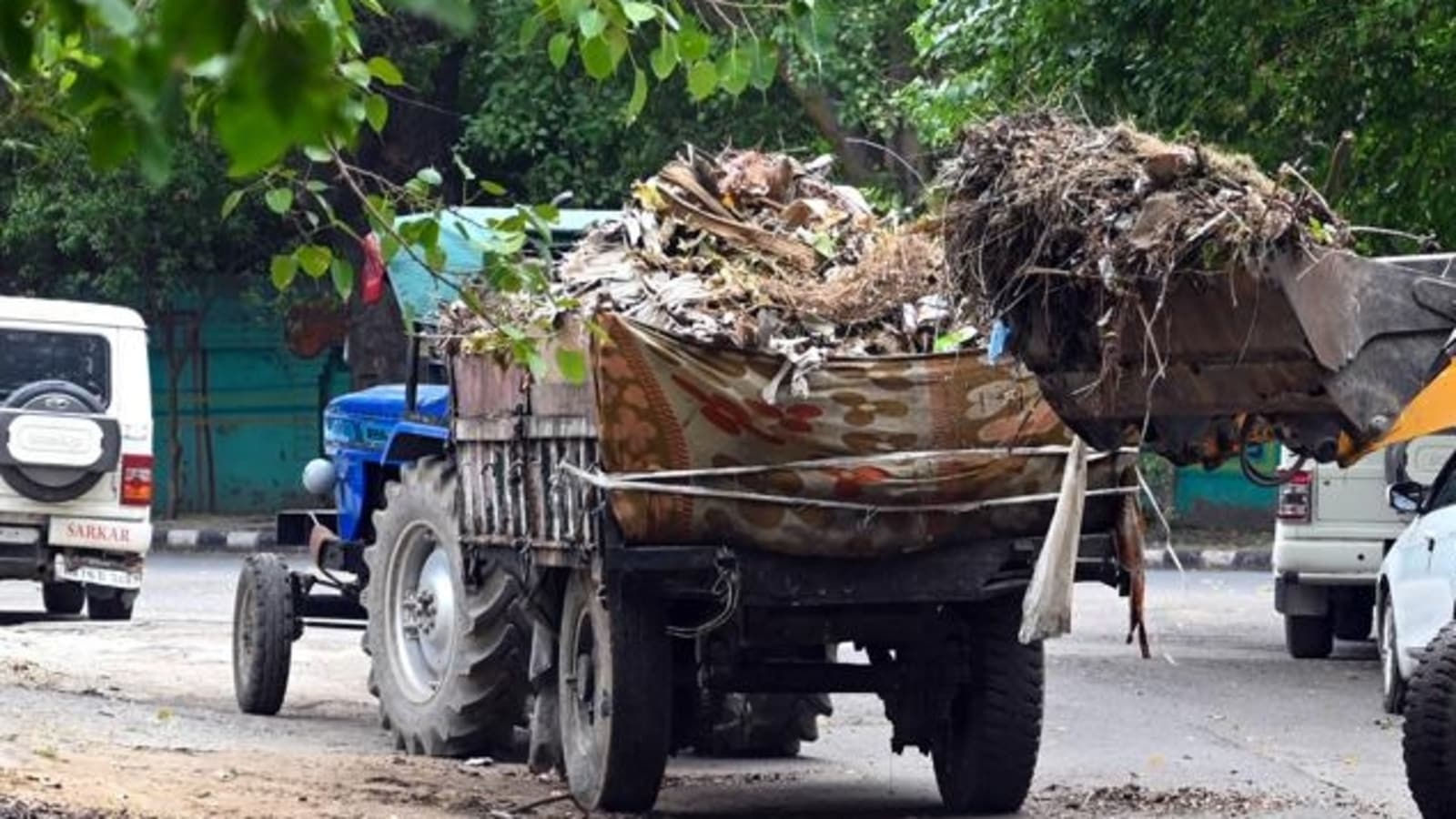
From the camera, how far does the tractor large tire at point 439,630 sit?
1105 cm

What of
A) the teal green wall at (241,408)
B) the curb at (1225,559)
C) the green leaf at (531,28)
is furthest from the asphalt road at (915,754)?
the teal green wall at (241,408)

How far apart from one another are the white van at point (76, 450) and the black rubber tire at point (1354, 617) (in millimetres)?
7865

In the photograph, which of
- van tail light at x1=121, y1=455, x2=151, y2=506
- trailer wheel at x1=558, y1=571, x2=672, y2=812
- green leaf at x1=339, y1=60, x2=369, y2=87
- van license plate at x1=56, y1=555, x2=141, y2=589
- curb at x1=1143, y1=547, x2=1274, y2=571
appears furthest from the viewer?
curb at x1=1143, y1=547, x2=1274, y2=571

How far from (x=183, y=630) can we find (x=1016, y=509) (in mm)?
9470

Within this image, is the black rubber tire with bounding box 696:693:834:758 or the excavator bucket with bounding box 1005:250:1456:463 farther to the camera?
the black rubber tire with bounding box 696:693:834:758

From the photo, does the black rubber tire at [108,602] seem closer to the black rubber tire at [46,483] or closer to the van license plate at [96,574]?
the van license plate at [96,574]

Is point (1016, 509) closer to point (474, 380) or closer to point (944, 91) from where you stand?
point (474, 380)

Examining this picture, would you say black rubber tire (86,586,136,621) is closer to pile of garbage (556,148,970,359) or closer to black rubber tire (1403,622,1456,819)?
pile of garbage (556,148,970,359)

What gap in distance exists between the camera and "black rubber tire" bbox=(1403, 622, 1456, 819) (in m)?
8.62

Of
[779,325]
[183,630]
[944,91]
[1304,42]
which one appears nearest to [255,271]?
[183,630]

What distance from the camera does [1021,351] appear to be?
751 centimetres

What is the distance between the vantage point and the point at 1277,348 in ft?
23.5

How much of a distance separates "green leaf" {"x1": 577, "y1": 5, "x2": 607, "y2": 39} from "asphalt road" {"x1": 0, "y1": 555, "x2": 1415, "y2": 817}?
3.85 m

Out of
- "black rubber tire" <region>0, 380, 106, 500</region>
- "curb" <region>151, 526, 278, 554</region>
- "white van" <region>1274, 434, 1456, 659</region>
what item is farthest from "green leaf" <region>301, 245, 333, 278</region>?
"curb" <region>151, 526, 278, 554</region>
